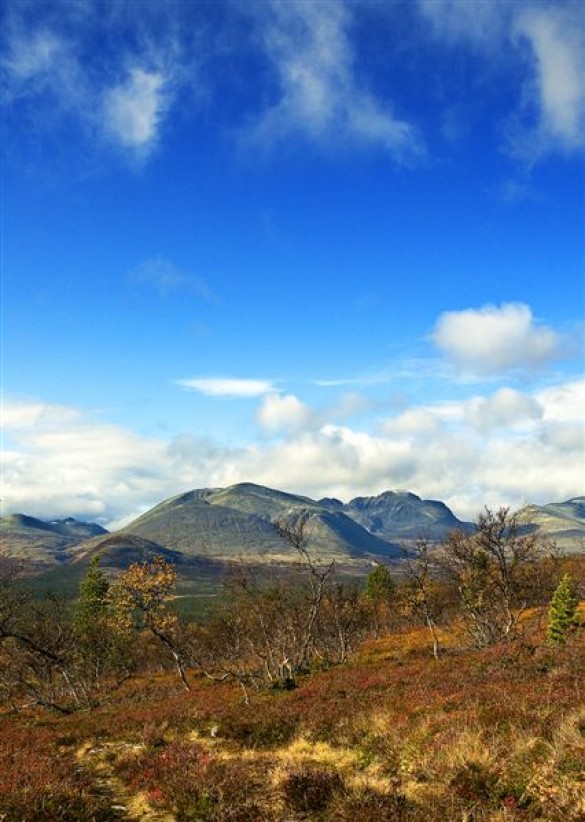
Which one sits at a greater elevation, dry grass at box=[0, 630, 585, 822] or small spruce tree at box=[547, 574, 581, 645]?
dry grass at box=[0, 630, 585, 822]

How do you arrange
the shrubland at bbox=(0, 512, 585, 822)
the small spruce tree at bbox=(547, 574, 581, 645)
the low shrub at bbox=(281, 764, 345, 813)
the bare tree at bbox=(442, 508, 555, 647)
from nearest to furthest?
1. the shrubland at bbox=(0, 512, 585, 822)
2. the low shrub at bbox=(281, 764, 345, 813)
3. the bare tree at bbox=(442, 508, 555, 647)
4. the small spruce tree at bbox=(547, 574, 581, 645)

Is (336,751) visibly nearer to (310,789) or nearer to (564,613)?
(310,789)

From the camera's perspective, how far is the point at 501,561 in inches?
1708

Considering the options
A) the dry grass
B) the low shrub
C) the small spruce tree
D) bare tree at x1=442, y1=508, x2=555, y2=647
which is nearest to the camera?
the dry grass

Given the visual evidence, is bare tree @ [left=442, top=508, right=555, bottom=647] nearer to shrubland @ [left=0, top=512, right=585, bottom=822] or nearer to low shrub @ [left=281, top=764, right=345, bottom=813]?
shrubland @ [left=0, top=512, right=585, bottom=822]

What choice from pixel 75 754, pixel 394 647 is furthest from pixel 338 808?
pixel 394 647

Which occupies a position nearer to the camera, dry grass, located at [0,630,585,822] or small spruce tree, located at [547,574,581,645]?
dry grass, located at [0,630,585,822]

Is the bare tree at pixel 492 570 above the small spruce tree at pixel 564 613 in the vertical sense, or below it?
above

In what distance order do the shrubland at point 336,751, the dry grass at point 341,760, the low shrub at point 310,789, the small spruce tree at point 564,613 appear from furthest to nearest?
1. the small spruce tree at point 564,613
2. the low shrub at point 310,789
3. the shrubland at point 336,751
4. the dry grass at point 341,760

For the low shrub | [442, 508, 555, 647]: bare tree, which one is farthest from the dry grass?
[442, 508, 555, 647]: bare tree

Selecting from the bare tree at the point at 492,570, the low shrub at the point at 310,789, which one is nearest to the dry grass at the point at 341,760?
the low shrub at the point at 310,789

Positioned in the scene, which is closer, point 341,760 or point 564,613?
point 341,760

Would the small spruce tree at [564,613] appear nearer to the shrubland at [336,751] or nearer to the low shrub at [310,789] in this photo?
the shrubland at [336,751]

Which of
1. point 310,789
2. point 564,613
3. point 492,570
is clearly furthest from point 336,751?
point 564,613
